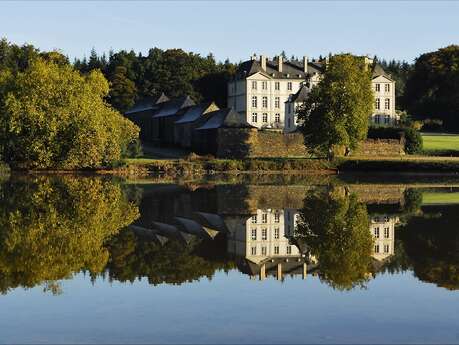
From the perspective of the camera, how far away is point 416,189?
38.6 meters

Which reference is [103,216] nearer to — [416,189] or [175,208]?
[175,208]

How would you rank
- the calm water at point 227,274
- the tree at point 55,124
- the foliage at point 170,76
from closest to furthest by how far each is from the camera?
1. the calm water at point 227,274
2. the tree at point 55,124
3. the foliage at point 170,76

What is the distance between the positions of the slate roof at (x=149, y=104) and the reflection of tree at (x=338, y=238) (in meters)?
69.2

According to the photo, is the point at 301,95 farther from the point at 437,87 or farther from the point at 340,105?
the point at 340,105

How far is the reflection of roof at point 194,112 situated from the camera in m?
78.1

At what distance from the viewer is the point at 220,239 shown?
18.2 m

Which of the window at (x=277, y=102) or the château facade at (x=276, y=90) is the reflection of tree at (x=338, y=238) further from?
the window at (x=277, y=102)

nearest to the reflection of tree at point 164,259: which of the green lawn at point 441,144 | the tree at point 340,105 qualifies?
the tree at point 340,105

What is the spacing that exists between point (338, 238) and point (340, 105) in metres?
43.0

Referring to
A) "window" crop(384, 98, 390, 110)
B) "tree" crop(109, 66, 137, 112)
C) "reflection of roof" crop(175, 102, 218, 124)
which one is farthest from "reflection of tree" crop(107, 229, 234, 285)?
"tree" crop(109, 66, 137, 112)

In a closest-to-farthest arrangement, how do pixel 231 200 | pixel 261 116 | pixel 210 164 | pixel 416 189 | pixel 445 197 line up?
1. pixel 231 200
2. pixel 445 197
3. pixel 416 189
4. pixel 210 164
5. pixel 261 116

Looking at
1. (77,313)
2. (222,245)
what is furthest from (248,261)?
(77,313)

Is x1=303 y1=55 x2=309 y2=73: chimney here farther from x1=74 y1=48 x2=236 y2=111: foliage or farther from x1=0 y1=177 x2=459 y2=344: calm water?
x1=0 y1=177 x2=459 y2=344: calm water

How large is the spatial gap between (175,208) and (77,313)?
15960 mm
